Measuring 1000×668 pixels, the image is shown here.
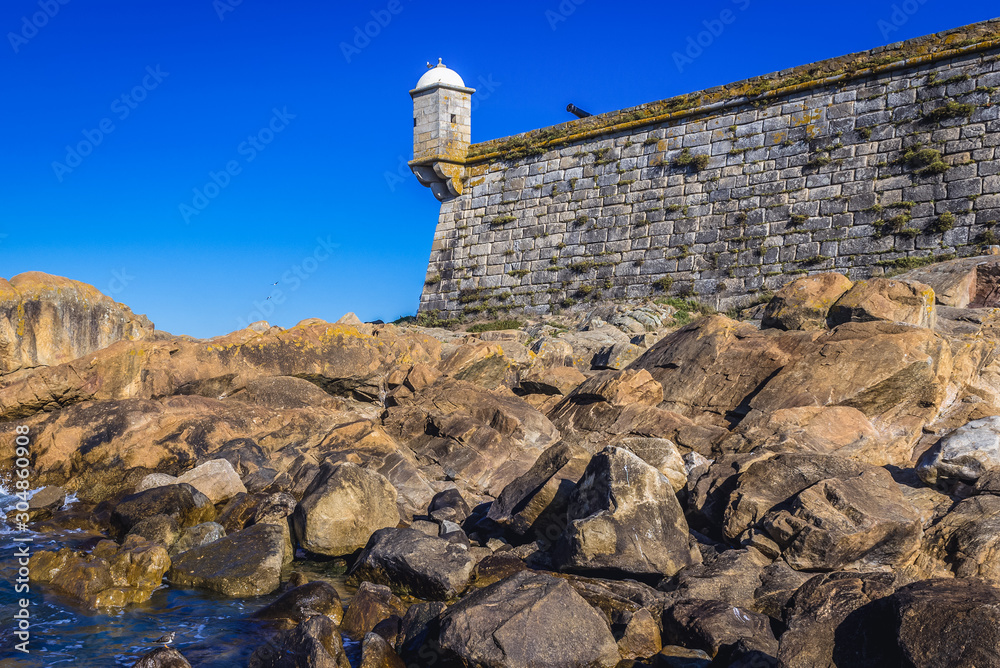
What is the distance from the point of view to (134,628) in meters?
5.72

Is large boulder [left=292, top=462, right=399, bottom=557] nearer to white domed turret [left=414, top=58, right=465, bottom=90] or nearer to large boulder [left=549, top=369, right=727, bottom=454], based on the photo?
large boulder [left=549, top=369, right=727, bottom=454]

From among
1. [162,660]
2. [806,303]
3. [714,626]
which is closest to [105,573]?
[162,660]

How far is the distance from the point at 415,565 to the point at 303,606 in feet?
3.16

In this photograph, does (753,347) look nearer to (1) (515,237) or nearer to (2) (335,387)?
(2) (335,387)

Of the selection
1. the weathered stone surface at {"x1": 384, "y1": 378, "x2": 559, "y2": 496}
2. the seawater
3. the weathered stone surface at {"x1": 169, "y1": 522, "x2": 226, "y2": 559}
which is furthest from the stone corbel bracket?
the seawater

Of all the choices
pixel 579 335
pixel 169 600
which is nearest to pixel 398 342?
pixel 579 335

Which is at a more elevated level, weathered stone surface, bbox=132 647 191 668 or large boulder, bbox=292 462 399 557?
large boulder, bbox=292 462 399 557

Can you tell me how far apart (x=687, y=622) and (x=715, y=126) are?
49.3ft

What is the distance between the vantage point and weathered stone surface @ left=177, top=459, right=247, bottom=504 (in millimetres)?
8477

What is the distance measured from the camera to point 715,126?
1792 cm

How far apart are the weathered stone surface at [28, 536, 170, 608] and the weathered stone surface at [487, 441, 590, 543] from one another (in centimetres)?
326

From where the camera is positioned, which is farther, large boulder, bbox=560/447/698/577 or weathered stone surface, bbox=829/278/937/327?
weathered stone surface, bbox=829/278/937/327

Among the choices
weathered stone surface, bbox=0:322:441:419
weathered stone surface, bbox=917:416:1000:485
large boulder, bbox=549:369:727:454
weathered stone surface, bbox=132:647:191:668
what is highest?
weathered stone surface, bbox=0:322:441:419

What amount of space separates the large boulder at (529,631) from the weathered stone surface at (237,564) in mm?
2232
